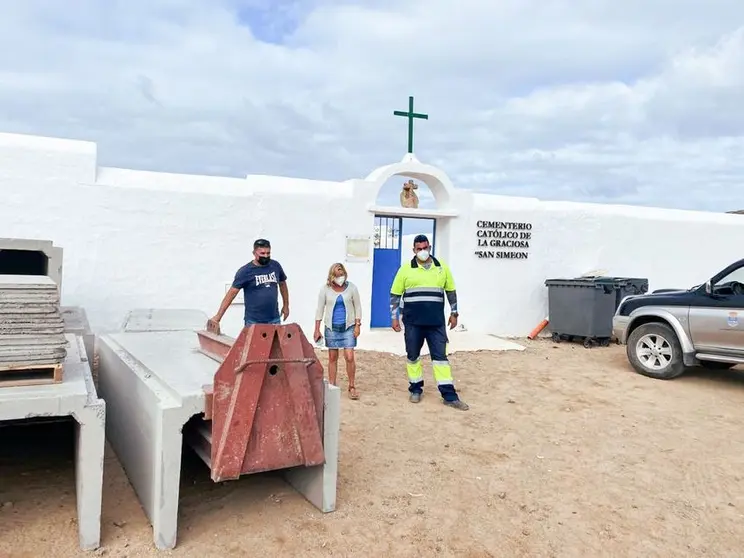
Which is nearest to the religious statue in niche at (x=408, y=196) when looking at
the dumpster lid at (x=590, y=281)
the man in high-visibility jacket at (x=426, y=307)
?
the dumpster lid at (x=590, y=281)

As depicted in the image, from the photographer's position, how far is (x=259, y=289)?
6234 millimetres

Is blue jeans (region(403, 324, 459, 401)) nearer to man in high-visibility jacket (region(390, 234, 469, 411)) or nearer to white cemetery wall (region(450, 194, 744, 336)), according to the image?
man in high-visibility jacket (region(390, 234, 469, 411))

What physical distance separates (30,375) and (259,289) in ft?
9.47

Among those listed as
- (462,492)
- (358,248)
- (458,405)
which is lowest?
(462,492)

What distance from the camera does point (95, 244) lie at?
8.52 meters

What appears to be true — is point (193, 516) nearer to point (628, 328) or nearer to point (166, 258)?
point (166, 258)

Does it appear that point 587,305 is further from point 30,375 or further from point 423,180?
point 30,375

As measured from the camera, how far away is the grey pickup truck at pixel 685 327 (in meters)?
7.57

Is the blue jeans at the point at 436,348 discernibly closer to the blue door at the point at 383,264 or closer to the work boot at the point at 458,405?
the work boot at the point at 458,405

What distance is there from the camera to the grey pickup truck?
24.8 feet

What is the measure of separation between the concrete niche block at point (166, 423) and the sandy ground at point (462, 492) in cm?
15

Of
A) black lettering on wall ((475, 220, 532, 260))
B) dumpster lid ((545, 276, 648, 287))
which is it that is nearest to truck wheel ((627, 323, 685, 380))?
dumpster lid ((545, 276, 648, 287))

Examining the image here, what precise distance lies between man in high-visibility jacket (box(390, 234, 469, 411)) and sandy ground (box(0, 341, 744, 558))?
461mm

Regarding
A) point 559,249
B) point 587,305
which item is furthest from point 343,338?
point 559,249
